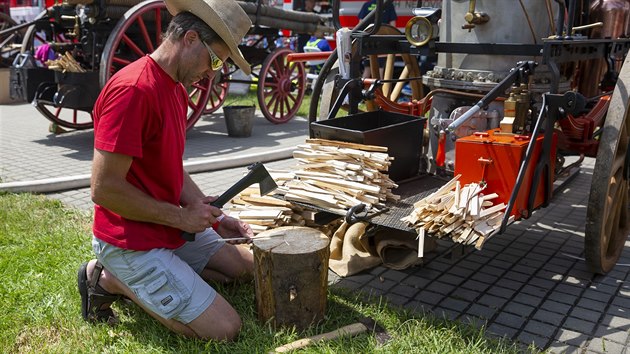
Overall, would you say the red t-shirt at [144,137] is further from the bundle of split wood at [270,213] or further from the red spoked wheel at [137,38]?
the red spoked wheel at [137,38]

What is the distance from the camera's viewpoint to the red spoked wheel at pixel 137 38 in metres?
6.71

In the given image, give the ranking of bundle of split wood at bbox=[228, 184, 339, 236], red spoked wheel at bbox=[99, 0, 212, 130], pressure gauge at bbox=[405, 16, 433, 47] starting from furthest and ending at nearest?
red spoked wheel at bbox=[99, 0, 212, 130], pressure gauge at bbox=[405, 16, 433, 47], bundle of split wood at bbox=[228, 184, 339, 236]

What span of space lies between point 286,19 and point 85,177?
4.52m

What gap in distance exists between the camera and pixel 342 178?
11.5 ft

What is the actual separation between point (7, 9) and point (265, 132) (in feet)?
27.0

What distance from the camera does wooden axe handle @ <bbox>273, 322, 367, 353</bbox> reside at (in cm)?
280

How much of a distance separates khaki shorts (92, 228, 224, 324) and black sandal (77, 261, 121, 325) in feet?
0.72

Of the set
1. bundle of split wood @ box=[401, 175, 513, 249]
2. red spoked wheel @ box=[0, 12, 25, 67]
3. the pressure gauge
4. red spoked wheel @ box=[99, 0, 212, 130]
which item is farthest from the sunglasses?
red spoked wheel @ box=[0, 12, 25, 67]

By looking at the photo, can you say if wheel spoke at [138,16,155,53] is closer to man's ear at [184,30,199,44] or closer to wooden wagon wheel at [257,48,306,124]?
wooden wagon wheel at [257,48,306,124]

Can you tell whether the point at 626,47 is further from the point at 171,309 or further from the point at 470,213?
the point at 171,309

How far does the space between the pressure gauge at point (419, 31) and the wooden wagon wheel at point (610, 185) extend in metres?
1.15

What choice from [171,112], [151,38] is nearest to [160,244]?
[171,112]

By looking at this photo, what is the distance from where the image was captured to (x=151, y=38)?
768cm

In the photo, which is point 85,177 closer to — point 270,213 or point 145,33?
point 145,33
